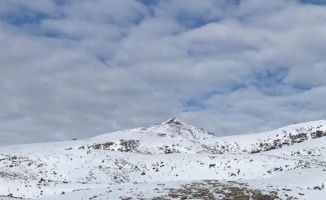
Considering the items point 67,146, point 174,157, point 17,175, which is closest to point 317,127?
point 174,157

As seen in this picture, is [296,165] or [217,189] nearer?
[217,189]

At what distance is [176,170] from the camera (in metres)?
48.1

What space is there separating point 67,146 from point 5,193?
40875mm

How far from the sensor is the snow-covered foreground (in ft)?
82.6

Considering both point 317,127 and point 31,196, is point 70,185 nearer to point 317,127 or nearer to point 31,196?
point 31,196

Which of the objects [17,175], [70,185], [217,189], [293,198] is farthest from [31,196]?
[293,198]

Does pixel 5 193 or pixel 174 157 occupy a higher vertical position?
pixel 174 157

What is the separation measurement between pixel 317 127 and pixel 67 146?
4441 cm

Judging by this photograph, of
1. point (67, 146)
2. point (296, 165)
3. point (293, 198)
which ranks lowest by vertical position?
point (293, 198)

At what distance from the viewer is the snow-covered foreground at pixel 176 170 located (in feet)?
82.6

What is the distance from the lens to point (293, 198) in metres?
24.4

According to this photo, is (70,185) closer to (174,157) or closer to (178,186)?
(178,186)

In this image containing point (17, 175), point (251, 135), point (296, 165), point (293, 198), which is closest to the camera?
point (293, 198)

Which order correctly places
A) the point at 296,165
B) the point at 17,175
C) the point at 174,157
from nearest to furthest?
1. the point at 296,165
2. the point at 17,175
3. the point at 174,157
